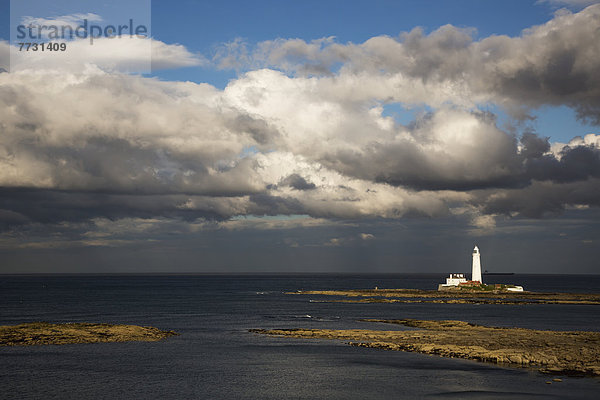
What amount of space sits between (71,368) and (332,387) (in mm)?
26511

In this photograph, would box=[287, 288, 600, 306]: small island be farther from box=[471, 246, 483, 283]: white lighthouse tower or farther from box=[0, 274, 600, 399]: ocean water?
box=[0, 274, 600, 399]: ocean water

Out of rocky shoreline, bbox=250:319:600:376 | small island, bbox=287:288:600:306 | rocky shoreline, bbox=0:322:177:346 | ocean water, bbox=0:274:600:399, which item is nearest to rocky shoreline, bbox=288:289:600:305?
small island, bbox=287:288:600:306

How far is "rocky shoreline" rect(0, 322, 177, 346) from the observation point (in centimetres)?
7394

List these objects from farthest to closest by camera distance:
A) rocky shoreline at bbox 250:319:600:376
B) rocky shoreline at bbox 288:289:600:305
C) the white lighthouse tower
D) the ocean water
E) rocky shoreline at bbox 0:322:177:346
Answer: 1. the white lighthouse tower
2. rocky shoreline at bbox 288:289:600:305
3. rocky shoreline at bbox 0:322:177:346
4. rocky shoreline at bbox 250:319:600:376
5. the ocean water

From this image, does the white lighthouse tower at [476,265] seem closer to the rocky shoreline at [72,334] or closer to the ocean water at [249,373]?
the ocean water at [249,373]

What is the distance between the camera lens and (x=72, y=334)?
77875mm

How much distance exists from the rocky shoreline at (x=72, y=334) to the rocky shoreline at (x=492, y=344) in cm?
1706

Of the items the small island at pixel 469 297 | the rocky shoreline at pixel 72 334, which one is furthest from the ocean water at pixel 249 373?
the small island at pixel 469 297

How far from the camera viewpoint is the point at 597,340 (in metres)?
71.4

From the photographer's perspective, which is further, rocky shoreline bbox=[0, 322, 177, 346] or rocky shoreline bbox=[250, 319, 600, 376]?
rocky shoreline bbox=[0, 322, 177, 346]

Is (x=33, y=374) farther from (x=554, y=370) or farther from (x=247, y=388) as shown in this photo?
(x=554, y=370)

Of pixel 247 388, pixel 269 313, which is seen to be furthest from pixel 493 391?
pixel 269 313

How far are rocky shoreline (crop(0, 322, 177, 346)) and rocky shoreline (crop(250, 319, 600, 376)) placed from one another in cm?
1706

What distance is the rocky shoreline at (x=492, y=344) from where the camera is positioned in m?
58.0
